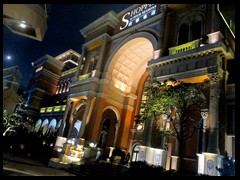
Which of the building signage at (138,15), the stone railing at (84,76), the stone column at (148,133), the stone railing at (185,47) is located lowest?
the stone column at (148,133)

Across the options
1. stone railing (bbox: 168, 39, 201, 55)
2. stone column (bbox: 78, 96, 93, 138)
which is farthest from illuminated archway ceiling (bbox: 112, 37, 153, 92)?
stone railing (bbox: 168, 39, 201, 55)

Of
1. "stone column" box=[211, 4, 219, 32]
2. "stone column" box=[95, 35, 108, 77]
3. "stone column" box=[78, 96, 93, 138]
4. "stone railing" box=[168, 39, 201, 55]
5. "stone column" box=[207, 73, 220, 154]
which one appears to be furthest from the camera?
"stone column" box=[95, 35, 108, 77]

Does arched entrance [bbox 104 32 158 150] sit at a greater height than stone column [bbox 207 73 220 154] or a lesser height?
greater

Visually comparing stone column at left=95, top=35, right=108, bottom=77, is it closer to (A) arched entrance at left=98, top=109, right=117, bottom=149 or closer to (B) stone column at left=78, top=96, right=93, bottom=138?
(B) stone column at left=78, top=96, right=93, bottom=138

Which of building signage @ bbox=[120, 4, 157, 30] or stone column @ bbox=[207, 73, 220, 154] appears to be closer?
stone column @ bbox=[207, 73, 220, 154]

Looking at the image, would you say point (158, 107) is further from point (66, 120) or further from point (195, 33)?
point (66, 120)

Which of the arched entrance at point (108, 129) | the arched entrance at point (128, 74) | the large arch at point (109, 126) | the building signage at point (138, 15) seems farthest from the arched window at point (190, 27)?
the arched entrance at point (108, 129)

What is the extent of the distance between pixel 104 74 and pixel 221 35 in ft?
37.5

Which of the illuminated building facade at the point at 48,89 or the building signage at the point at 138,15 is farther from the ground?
the building signage at the point at 138,15

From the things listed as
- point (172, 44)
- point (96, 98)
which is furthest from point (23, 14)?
point (96, 98)

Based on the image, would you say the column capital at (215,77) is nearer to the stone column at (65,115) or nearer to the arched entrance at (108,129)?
the arched entrance at (108,129)

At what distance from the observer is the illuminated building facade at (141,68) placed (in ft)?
42.9

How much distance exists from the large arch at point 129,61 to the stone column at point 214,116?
29.5 feet

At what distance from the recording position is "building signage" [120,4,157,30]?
20.4m
